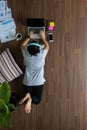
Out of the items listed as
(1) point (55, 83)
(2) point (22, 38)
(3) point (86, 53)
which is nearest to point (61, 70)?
(1) point (55, 83)

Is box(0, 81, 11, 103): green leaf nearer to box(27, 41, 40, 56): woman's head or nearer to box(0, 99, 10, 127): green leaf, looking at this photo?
box(0, 99, 10, 127): green leaf

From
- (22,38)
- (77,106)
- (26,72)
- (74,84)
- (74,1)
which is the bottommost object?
(77,106)

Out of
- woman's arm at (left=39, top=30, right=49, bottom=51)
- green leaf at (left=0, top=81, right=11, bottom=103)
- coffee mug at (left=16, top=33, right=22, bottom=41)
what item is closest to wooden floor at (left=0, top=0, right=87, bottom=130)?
coffee mug at (left=16, top=33, right=22, bottom=41)

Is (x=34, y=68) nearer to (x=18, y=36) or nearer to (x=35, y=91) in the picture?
(x=35, y=91)

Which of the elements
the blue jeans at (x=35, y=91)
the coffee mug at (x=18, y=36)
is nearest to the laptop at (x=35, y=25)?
the coffee mug at (x=18, y=36)

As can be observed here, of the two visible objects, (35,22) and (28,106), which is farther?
(35,22)

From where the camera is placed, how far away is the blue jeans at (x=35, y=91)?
3170 mm

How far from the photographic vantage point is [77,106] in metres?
3.44

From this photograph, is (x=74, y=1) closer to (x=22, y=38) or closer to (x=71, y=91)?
(x=22, y=38)

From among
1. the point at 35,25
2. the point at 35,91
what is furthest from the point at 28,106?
the point at 35,25

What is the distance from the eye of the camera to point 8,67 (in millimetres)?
3199

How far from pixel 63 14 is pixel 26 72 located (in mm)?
871

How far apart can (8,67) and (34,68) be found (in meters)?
0.32

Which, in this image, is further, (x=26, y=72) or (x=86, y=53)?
(x=86, y=53)
